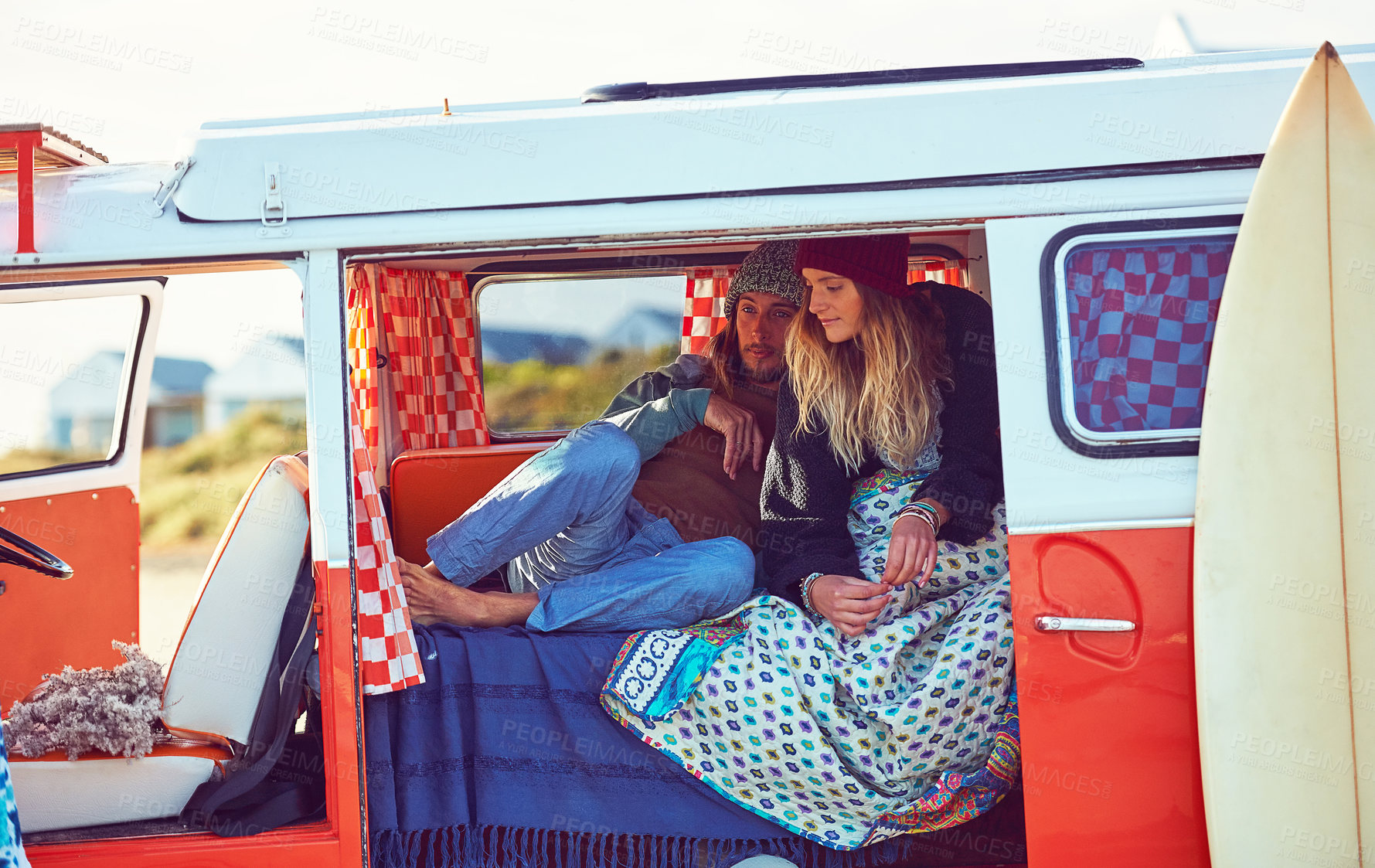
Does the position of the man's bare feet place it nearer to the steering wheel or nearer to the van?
the van

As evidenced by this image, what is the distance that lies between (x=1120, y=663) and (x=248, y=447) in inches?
894

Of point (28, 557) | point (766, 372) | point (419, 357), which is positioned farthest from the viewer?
point (419, 357)

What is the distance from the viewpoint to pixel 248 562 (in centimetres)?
274

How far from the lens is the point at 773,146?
8.02ft

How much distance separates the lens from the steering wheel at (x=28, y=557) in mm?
2574

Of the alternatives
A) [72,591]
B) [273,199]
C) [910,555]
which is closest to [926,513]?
[910,555]

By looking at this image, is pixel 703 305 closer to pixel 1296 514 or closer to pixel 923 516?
pixel 923 516

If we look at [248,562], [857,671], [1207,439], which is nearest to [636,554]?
[857,671]

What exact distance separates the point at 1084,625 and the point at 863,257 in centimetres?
127

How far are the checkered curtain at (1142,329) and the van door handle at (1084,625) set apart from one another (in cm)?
46

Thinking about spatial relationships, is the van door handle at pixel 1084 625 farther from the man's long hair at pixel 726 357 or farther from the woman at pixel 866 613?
the man's long hair at pixel 726 357

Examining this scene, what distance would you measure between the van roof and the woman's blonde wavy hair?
722 millimetres

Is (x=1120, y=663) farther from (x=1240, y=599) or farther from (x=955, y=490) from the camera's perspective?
(x=955, y=490)

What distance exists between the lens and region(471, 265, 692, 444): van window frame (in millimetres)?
4695
